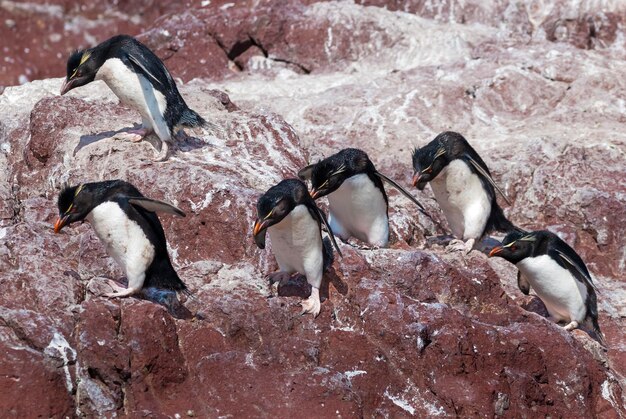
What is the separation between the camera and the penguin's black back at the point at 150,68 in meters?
8.63

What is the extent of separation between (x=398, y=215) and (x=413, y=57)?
438 cm

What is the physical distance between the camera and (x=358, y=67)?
1333cm

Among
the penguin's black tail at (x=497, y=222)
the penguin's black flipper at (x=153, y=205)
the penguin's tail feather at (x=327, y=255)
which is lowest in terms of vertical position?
the penguin's black tail at (x=497, y=222)

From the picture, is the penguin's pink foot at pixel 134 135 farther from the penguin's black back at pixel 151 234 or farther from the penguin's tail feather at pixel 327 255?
the penguin's tail feather at pixel 327 255

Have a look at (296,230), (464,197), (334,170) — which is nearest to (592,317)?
(464,197)

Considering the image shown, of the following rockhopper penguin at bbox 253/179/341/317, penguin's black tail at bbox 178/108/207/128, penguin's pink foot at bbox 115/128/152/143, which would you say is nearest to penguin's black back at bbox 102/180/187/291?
rockhopper penguin at bbox 253/179/341/317

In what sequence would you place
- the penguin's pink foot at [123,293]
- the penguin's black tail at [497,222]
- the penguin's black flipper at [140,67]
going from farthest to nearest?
the penguin's black tail at [497,222] → the penguin's black flipper at [140,67] → the penguin's pink foot at [123,293]

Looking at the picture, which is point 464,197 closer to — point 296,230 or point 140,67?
point 296,230

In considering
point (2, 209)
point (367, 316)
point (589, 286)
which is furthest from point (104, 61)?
point (589, 286)

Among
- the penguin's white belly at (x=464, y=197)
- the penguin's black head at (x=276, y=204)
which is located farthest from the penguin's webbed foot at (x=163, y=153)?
the penguin's white belly at (x=464, y=197)

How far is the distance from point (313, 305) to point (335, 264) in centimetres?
43

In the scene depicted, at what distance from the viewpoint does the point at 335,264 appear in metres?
7.47

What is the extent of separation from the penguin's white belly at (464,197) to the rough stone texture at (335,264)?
38 cm

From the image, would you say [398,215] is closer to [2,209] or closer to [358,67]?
[2,209]
